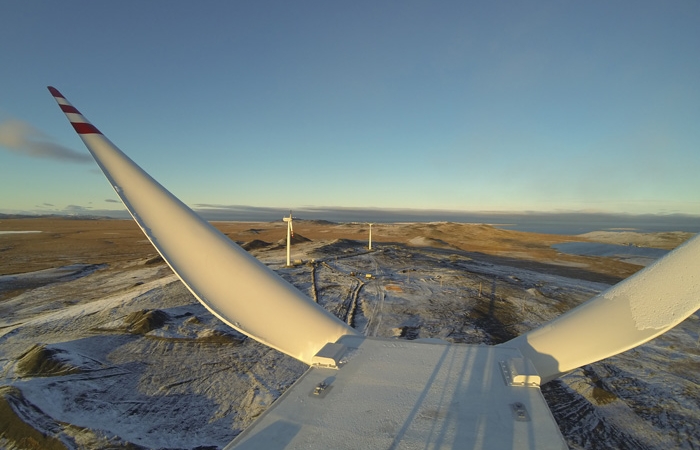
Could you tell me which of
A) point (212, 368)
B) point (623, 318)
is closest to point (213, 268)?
point (212, 368)

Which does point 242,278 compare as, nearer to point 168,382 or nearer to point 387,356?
point 387,356

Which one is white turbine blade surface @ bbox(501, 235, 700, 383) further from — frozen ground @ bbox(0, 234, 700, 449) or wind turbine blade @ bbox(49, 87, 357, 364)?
frozen ground @ bbox(0, 234, 700, 449)

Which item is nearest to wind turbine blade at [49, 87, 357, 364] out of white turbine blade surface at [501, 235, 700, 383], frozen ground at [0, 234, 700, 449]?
white turbine blade surface at [501, 235, 700, 383]

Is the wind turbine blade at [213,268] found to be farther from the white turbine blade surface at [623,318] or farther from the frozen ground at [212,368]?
the frozen ground at [212,368]

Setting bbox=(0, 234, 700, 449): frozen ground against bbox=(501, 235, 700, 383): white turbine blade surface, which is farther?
bbox=(0, 234, 700, 449): frozen ground

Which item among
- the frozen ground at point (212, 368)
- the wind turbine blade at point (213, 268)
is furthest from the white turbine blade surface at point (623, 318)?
the frozen ground at point (212, 368)

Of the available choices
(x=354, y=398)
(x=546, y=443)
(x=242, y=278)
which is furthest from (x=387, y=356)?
(x=242, y=278)
